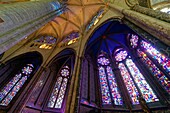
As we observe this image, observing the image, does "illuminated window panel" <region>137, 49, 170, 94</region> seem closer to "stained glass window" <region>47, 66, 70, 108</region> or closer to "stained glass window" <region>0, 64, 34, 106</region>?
"stained glass window" <region>47, 66, 70, 108</region>

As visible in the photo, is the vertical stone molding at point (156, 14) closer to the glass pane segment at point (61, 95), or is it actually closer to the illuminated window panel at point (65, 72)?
the glass pane segment at point (61, 95)

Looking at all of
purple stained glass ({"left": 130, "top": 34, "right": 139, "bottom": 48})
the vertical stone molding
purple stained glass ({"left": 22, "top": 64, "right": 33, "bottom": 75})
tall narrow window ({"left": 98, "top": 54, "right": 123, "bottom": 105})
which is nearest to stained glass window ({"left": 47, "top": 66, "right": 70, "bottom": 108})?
purple stained glass ({"left": 22, "top": 64, "right": 33, "bottom": 75})

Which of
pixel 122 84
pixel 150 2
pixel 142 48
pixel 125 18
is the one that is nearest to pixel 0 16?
pixel 125 18

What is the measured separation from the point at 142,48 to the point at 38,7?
702 centimetres

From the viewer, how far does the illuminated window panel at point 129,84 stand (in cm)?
673

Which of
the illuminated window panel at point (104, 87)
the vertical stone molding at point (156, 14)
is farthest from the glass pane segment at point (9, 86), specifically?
the vertical stone molding at point (156, 14)

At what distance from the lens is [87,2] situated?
33.3 feet

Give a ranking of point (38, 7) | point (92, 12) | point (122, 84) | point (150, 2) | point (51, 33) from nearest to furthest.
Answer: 1. point (38, 7)
2. point (150, 2)
3. point (122, 84)
4. point (92, 12)
5. point (51, 33)

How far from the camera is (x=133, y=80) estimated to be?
7238 millimetres

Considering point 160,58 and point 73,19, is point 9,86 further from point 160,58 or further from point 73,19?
point 160,58

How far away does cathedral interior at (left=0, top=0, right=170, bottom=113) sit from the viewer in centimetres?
372

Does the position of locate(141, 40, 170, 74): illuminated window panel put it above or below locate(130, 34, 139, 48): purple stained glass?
below

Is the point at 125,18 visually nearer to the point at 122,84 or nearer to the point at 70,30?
the point at 122,84

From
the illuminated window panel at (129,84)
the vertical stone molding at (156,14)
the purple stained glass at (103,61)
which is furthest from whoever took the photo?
the purple stained glass at (103,61)
